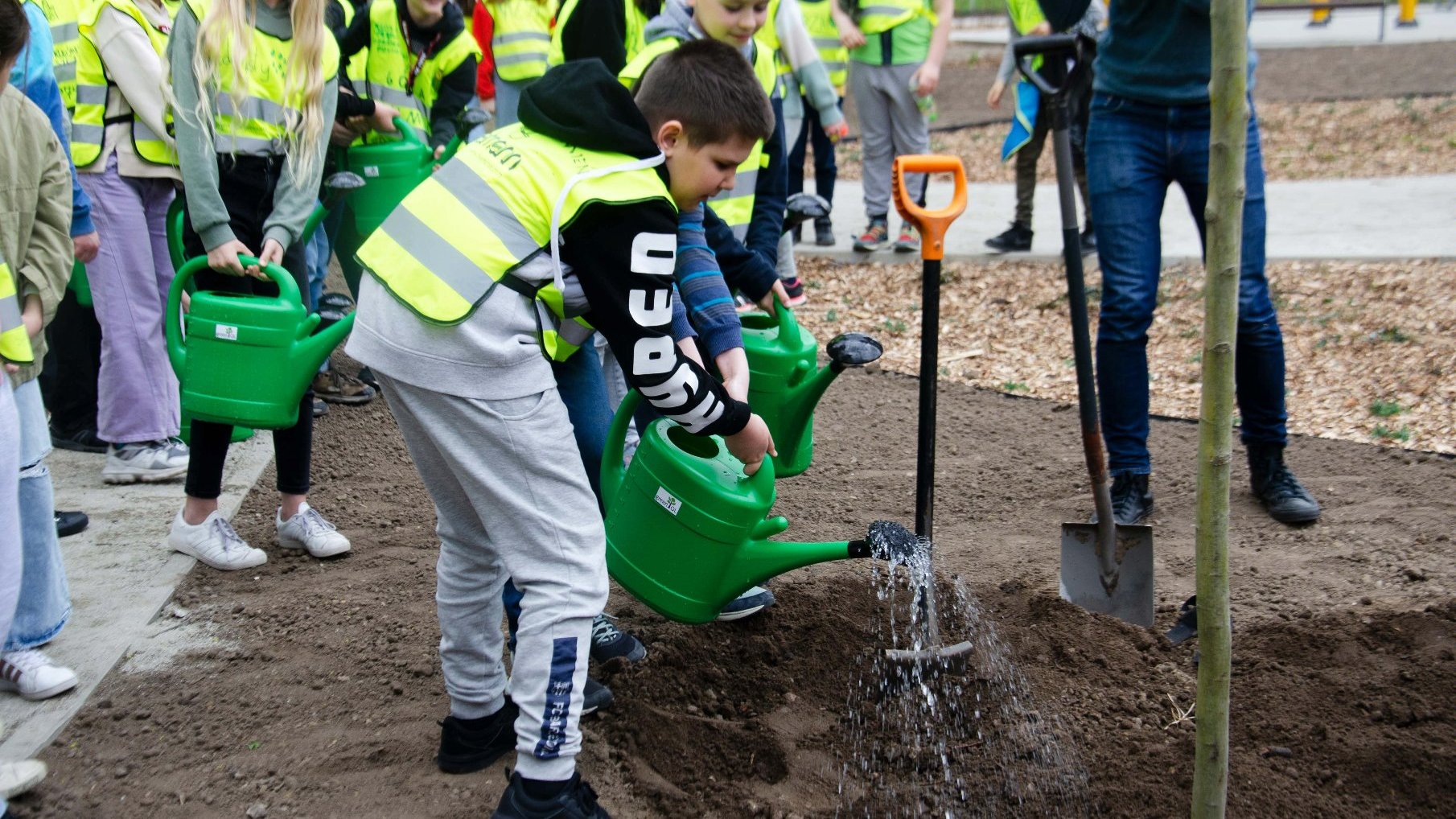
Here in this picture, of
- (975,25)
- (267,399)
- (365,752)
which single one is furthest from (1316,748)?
(975,25)

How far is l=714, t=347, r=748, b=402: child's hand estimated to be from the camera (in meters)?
2.63

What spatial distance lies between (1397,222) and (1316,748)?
4.67m

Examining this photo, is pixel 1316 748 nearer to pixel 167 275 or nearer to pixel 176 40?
pixel 176 40

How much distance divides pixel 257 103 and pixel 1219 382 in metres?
2.64

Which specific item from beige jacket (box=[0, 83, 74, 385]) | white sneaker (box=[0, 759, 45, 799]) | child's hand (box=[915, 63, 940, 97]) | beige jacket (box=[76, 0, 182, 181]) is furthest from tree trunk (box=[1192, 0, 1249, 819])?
child's hand (box=[915, 63, 940, 97])

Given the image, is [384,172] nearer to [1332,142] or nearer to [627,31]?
[627,31]

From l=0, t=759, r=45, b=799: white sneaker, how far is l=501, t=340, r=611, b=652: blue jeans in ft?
2.93

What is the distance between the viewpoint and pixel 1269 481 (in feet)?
11.7

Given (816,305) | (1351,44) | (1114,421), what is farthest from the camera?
(1351,44)

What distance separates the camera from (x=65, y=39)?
380 cm

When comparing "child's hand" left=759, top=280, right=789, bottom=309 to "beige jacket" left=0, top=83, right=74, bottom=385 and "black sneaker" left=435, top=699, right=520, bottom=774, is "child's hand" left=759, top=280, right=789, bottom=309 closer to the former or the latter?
"black sneaker" left=435, top=699, right=520, bottom=774

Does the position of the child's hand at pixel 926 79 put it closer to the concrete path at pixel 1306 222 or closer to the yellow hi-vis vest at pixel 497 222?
the concrete path at pixel 1306 222

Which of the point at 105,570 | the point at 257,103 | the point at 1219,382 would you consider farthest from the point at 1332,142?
the point at 105,570

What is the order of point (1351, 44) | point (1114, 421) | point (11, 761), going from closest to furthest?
1. point (11, 761)
2. point (1114, 421)
3. point (1351, 44)
